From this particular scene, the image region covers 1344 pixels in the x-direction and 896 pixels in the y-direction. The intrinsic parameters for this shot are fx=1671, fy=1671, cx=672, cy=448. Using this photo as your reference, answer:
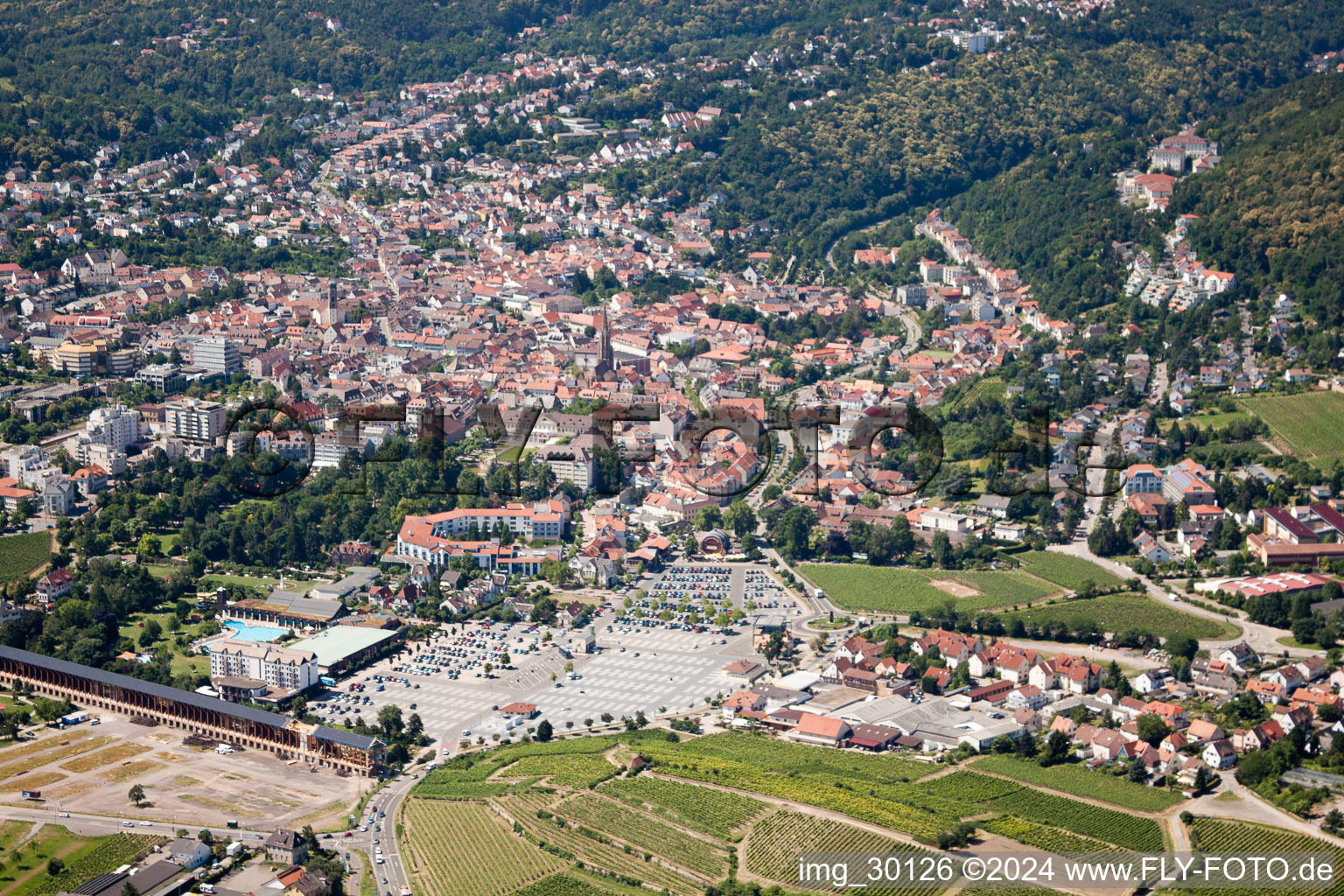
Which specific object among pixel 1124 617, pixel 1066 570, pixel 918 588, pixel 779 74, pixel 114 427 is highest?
pixel 779 74

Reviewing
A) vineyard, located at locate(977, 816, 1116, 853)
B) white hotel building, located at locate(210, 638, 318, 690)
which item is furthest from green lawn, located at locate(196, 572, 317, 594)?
vineyard, located at locate(977, 816, 1116, 853)

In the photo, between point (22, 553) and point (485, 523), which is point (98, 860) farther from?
point (485, 523)

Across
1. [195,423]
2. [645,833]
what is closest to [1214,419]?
[645,833]

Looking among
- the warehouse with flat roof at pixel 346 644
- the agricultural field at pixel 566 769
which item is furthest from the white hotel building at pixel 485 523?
the agricultural field at pixel 566 769

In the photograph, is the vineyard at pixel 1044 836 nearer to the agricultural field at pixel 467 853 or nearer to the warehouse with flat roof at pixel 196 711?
the agricultural field at pixel 467 853

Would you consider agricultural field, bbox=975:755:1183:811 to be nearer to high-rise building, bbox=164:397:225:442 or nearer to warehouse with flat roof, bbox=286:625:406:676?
warehouse with flat roof, bbox=286:625:406:676
